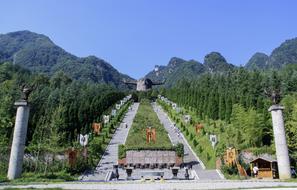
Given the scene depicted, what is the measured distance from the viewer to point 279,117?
18.6m

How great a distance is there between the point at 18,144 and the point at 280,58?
16687 cm

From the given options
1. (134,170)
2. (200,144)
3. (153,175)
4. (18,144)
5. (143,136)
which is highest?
(143,136)

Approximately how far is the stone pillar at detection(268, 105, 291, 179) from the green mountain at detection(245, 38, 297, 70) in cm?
14017

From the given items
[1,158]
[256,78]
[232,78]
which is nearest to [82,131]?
[1,158]

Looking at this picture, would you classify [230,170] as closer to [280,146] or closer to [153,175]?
[280,146]

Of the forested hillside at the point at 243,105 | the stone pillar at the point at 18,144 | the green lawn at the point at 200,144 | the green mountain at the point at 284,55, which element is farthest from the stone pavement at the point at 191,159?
the green mountain at the point at 284,55

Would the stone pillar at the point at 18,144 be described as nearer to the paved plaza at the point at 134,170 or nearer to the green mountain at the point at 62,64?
the paved plaza at the point at 134,170

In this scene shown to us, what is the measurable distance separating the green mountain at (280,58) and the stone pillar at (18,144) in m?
145

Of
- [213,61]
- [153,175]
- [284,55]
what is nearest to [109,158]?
[153,175]

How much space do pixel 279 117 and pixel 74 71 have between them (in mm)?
121257

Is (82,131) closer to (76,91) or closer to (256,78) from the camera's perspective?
(76,91)

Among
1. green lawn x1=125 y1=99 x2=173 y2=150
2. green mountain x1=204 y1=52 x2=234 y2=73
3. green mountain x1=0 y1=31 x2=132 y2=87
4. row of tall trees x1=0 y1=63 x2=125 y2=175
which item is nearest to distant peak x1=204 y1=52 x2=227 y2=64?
green mountain x1=204 y1=52 x2=234 y2=73

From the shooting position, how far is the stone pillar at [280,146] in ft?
58.4

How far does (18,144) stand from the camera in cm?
1802
